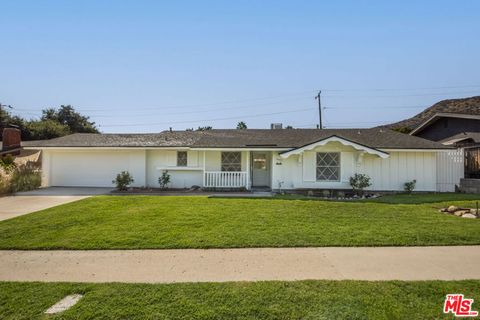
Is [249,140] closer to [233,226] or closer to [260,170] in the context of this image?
[260,170]

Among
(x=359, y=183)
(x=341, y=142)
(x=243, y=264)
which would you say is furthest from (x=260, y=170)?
(x=243, y=264)

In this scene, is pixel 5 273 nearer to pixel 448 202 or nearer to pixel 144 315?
pixel 144 315

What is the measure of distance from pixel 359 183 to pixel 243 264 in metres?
10.0

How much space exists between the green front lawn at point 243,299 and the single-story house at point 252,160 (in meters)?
9.47

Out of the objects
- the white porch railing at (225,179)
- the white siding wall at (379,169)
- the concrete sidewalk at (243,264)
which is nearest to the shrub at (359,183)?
the white siding wall at (379,169)

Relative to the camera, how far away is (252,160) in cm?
1530

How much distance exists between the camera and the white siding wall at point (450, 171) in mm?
13281

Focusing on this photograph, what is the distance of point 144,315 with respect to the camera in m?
2.88

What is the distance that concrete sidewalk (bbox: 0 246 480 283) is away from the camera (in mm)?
3910

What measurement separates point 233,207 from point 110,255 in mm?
4613

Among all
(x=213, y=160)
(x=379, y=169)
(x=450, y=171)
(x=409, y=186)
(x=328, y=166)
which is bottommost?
(x=409, y=186)

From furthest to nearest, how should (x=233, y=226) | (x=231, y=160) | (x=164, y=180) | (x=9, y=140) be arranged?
(x=9, y=140) < (x=231, y=160) < (x=164, y=180) < (x=233, y=226)

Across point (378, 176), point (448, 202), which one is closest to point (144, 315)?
point (448, 202)

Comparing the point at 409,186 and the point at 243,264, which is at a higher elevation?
the point at 409,186
